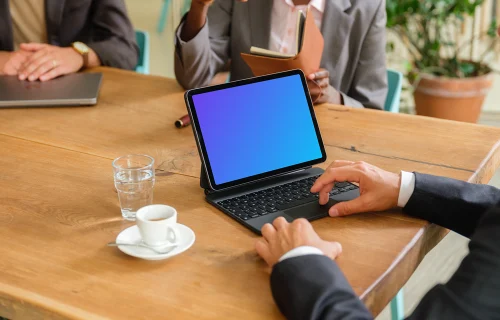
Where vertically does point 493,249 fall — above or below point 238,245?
above

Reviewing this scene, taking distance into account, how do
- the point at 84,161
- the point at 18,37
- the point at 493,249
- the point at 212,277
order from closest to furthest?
the point at 493,249, the point at 212,277, the point at 84,161, the point at 18,37

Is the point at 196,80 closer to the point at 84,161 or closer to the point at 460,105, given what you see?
the point at 84,161

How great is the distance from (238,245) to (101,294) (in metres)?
0.25

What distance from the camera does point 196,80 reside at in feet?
6.49

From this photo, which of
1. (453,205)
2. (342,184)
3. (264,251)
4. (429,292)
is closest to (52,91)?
(342,184)

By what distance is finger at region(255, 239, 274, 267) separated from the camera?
1.01 metres

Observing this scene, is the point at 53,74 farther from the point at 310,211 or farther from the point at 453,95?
the point at 453,95

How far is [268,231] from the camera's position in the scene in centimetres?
106

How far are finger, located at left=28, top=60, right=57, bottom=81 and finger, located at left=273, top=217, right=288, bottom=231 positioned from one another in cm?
124

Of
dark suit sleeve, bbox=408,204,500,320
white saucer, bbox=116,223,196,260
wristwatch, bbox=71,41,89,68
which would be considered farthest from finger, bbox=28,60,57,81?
dark suit sleeve, bbox=408,204,500,320

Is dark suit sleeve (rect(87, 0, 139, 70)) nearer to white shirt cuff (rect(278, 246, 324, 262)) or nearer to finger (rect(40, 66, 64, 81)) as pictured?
finger (rect(40, 66, 64, 81))

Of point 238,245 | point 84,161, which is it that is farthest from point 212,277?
point 84,161

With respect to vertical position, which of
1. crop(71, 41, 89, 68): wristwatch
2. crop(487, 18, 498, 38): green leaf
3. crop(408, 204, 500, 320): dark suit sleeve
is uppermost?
crop(408, 204, 500, 320): dark suit sleeve

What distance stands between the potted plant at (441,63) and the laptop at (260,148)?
7.60 ft
